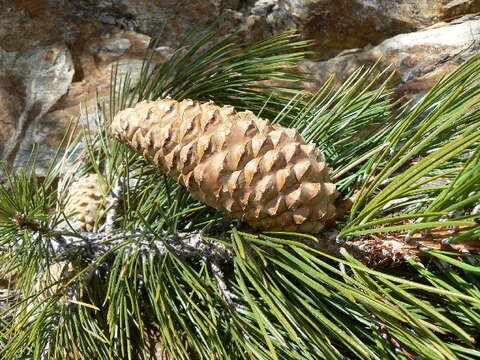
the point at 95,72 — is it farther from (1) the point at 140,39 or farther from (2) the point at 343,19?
(2) the point at 343,19

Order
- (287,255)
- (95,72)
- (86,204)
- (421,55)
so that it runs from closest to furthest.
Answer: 1. (287,255)
2. (86,204)
3. (421,55)
4. (95,72)

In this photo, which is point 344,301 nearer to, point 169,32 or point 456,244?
point 456,244

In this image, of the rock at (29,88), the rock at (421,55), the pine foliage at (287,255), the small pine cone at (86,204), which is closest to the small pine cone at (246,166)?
the pine foliage at (287,255)

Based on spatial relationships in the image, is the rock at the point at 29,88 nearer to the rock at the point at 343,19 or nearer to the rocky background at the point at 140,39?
the rocky background at the point at 140,39

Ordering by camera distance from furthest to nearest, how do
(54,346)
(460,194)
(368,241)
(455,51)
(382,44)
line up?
1. (382,44)
2. (455,51)
3. (54,346)
4. (368,241)
5. (460,194)

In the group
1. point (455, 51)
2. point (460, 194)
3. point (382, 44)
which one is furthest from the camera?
point (382, 44)

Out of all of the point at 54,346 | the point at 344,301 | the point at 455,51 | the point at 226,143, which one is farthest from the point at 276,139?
the point at 455,51

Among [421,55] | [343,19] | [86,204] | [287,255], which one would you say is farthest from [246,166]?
[343,19]

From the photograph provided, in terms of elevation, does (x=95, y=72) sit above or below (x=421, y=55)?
below
